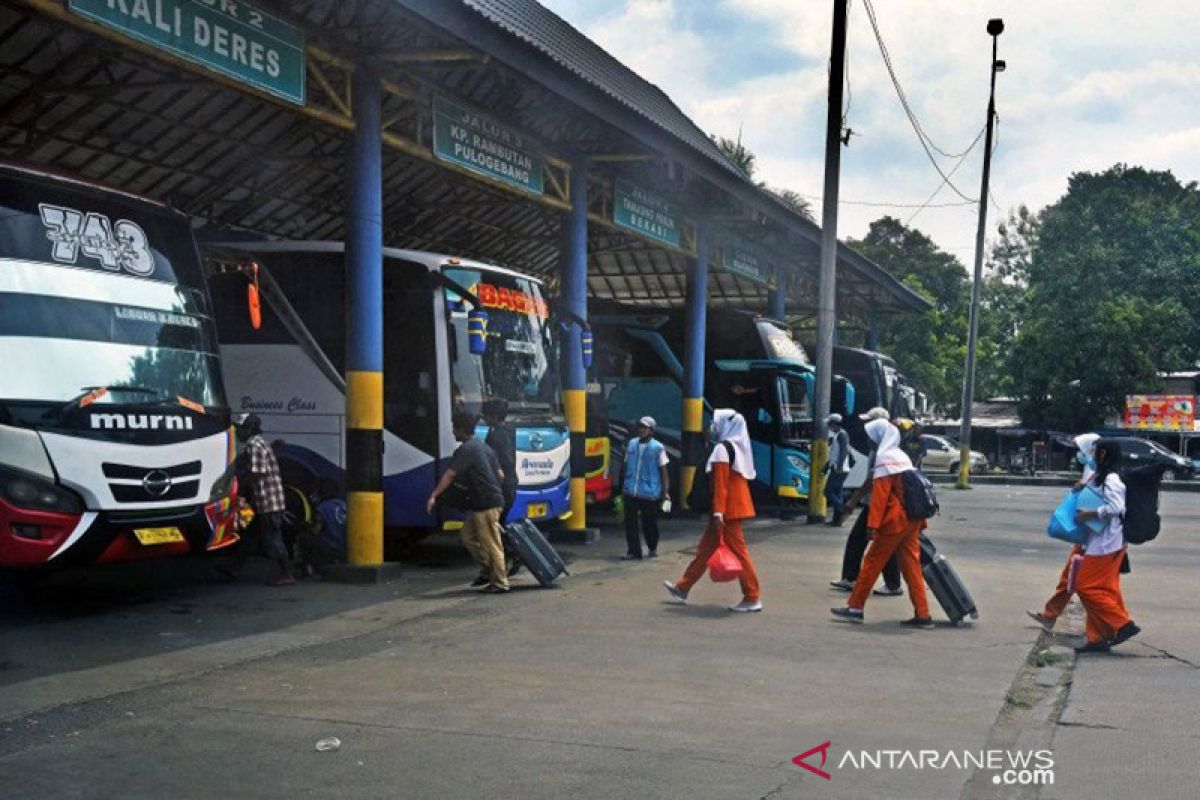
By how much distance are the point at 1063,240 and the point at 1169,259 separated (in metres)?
4.28

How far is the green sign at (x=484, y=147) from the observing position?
527 inches

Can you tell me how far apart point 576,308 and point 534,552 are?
5384 mm

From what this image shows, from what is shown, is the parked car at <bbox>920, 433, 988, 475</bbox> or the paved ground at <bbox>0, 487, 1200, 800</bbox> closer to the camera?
the paved ground at <bbox>0, 487, 1200, 800</bbox>

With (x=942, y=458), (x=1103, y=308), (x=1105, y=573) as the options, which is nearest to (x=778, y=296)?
(x=1105, y=573)

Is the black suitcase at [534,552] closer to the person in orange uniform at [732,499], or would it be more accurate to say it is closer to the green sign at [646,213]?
the person in orange uniform at [732,499]

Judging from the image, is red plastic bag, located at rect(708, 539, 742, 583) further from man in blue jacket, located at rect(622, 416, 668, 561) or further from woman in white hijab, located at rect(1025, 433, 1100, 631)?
man in blue jacket, located at rect(622, 416, 668, 561)

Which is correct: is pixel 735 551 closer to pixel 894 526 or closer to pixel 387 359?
pixel 894 526

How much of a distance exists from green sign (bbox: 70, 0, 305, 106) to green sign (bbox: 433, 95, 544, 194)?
2.40 metres

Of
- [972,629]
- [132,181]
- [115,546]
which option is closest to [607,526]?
[132,181]

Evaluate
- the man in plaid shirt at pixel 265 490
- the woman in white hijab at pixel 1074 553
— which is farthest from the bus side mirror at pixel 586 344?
the woman in white hijab at pixel 1074 553

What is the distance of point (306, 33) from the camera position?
1147 cm

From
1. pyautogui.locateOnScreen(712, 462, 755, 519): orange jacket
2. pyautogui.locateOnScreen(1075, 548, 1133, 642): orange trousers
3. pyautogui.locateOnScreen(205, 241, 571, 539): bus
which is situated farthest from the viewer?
pyautogui.locateOnScreen(205, 241, 571, 539): bus

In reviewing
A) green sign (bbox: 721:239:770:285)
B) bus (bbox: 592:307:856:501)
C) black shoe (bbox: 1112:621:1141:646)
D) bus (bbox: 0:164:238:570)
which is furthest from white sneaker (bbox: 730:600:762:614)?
green sign (bbox: 721:239:770:285)

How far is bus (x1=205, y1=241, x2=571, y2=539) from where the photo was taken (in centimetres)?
1315
